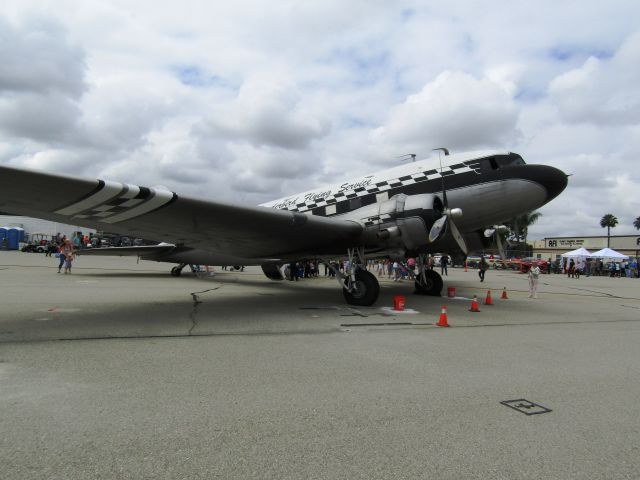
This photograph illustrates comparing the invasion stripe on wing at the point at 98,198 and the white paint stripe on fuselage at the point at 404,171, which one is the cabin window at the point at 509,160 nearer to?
the white paint stripe on fuselage at the point at 404,171

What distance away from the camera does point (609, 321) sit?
938cm

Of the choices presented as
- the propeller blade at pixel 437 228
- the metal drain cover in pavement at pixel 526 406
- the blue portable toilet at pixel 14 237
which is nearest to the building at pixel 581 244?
the propeller blade at pixel 437 228

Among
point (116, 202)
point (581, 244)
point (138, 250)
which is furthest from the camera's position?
point (581, 244)

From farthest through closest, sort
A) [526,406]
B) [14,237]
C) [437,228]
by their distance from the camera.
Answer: [14,237], [437,228], [526,406]

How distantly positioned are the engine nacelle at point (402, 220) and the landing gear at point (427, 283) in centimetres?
474

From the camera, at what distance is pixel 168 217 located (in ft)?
26.2

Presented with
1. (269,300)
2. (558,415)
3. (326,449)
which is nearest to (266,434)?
(326,449)

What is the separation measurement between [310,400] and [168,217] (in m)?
5.44

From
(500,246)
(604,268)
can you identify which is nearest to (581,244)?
(604,268)

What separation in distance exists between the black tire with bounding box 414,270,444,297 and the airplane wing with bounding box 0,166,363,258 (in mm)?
5032

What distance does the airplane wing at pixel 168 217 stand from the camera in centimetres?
623

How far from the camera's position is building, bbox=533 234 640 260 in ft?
264

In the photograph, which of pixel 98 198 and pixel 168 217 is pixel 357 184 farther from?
pixel 98 198

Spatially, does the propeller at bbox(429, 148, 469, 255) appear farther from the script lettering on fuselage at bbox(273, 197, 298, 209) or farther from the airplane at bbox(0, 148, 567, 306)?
the script lettering on fuselage at bbox(273, 197, 298, 209)
